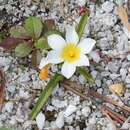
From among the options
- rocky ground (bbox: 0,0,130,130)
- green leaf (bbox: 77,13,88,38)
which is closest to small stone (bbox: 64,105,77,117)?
rocky ground (bbox: 0,0,130,130)

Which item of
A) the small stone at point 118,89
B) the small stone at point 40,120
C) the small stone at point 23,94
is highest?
the small stone at point 118,89

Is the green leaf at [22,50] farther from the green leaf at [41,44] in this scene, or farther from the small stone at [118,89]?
the small stone at [118,89]

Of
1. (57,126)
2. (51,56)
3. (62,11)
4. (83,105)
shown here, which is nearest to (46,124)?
(57,126)

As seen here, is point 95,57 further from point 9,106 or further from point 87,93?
point 9,106

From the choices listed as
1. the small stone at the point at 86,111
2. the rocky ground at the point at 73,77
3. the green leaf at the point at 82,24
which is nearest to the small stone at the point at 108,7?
the rocky ground at the point at 73,77

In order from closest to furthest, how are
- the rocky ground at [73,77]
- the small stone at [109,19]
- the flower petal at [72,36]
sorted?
1. the flower petal at [72,36]
2. the rocky ground at [73,77]
3. the small stone at [109,19]

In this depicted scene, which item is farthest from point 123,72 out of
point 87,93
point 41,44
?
point 41,44
